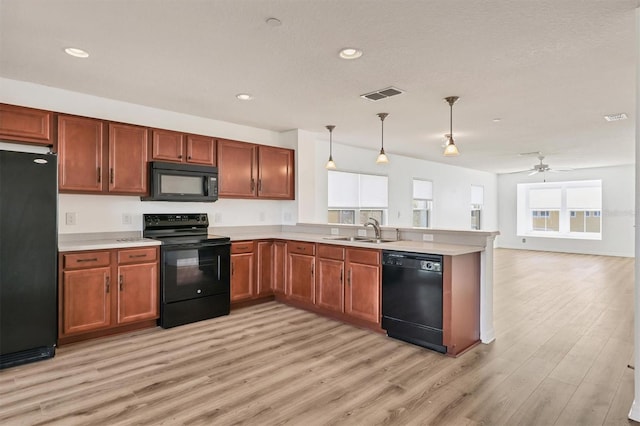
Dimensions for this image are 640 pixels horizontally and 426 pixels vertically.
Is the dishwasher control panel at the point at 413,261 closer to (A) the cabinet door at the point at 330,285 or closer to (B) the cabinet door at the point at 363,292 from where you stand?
(B) the cabinet door at the point at 363,292

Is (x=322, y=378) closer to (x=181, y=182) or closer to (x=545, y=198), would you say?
(x=181, y=182)

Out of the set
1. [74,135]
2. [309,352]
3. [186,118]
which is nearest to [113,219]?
[74,135]

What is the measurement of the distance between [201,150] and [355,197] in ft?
10.7

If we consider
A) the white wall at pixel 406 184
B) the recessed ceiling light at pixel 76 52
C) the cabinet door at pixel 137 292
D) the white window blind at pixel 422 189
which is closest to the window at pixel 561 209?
the white wall at pixel 406 184

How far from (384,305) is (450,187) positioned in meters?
6.78

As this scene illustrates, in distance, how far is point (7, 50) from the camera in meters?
2.82

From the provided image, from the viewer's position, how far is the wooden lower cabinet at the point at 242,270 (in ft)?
15.0

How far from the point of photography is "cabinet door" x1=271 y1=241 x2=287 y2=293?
192 inches

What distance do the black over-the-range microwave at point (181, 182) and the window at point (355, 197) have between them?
2.47 meters

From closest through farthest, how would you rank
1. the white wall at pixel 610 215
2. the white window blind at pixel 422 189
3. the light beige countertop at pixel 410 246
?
the light beige countertop at pixel 410 246 < the white window blind at pixel 422 189 < the white wall at pixel 610 215

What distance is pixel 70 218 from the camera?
3.78m

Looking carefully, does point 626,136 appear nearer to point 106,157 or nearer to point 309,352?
point 309,352

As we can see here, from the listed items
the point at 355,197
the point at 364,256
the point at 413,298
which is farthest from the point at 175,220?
the point at 355,197

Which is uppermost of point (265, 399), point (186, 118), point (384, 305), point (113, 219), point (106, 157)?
point (186, 118)
